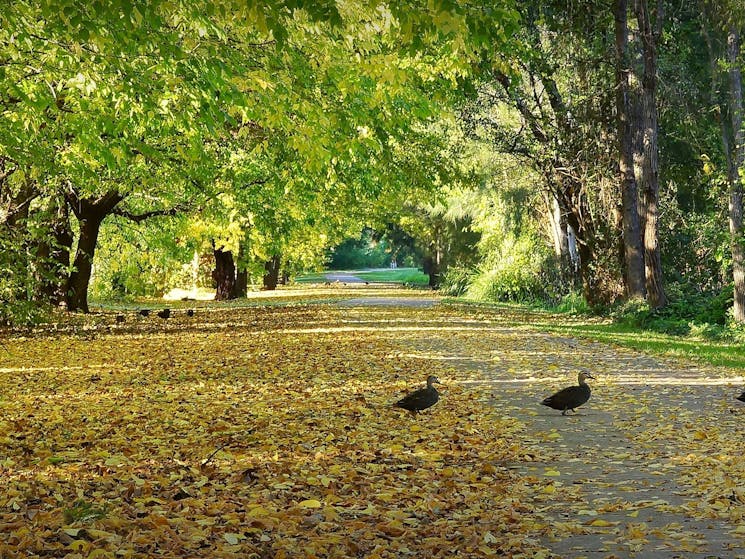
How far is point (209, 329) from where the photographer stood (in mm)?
25297

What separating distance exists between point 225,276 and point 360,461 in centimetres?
3470

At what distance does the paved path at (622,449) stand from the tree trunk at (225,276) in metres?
25.7

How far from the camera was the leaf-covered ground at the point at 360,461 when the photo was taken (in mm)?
5809

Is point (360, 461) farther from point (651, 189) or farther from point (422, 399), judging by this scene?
point (651, 189)

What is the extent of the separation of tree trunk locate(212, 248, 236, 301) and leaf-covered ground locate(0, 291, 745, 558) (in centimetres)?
2546

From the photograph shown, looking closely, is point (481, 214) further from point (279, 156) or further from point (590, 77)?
point (279, 156)

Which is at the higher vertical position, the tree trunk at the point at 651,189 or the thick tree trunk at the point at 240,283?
Result: the tree trunk at the point at 651,189

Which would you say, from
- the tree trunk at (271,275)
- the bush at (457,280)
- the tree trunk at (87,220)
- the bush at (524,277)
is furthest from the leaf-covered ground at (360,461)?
the tree trunk at (271,275)

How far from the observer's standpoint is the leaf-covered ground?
5809mm

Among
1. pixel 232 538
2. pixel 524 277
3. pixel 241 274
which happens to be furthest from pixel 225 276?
pixel 232 538

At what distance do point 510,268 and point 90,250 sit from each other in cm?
1836

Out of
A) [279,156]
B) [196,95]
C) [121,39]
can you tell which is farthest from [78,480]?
[279,156]

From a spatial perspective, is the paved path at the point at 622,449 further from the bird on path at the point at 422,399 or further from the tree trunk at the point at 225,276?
the tree trunk at the point at 225,276

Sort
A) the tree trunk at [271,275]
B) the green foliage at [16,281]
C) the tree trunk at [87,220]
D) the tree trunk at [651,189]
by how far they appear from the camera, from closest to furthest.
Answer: the green foliage at [16,281] → the tree trunk at [651,189] → the tree trunk at [87,220] → the tree trunk at [271,275]
